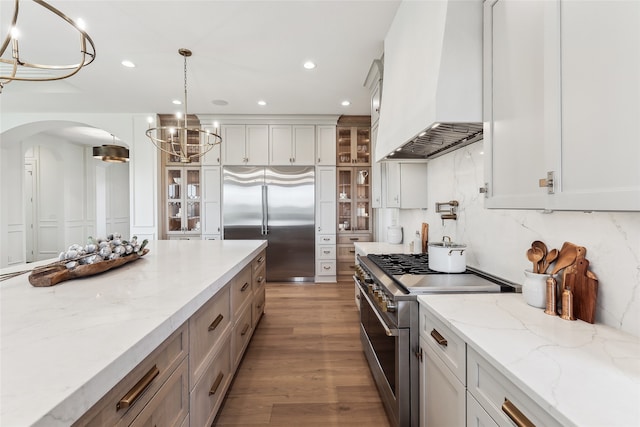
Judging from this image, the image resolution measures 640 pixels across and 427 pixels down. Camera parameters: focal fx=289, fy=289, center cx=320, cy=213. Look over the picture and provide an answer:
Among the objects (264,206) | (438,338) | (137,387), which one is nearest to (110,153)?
(264,206)

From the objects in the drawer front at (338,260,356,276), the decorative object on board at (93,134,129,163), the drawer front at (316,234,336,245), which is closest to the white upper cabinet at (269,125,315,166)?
the drawer front at (316,234,336,245)

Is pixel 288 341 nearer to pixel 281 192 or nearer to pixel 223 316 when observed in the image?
pixel 223 316

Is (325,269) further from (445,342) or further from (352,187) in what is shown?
(445,342)

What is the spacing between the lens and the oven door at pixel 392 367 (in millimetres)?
1461

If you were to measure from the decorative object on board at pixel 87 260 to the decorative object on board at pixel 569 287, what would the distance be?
2.14 metres

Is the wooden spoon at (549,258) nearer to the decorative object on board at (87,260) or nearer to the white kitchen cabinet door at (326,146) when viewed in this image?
the decorative object on board at (87,260)

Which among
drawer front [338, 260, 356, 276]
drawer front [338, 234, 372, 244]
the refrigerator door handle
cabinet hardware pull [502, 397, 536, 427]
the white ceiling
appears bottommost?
drawer front [338, 260, 356, 276]

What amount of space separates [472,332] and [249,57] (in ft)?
10.6

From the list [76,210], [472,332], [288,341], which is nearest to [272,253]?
[288,341]

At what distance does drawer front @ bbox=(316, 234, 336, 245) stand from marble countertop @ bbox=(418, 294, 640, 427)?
3.74 metres

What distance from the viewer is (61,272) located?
138 cm

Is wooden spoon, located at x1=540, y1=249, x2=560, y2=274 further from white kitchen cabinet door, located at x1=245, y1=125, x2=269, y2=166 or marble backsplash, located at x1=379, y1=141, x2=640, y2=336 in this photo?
white kitchen cabinet door, located at x1=245, y1=125, x2=269, y2=166

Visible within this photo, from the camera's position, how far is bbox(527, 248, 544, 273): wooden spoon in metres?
1.33

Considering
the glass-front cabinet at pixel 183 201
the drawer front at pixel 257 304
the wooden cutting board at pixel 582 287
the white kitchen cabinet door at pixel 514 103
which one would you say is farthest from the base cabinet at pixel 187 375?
the glass-front cabinet at pixel 183 201
